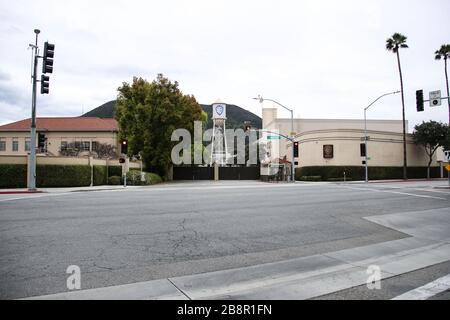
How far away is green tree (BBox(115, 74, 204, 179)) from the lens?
1654 inches

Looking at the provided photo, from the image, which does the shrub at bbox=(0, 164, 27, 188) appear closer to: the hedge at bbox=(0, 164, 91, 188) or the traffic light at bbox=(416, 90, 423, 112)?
the hedge at bbox=(0, 164, 91, 188)

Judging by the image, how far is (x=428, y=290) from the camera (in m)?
4.79

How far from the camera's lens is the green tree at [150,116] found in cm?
4200

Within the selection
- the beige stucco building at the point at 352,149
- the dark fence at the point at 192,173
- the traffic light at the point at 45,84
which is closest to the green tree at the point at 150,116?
the dark fence at the point at 192,173

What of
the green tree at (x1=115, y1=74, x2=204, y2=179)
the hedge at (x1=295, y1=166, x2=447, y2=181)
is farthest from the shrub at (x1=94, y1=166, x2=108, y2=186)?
the hedge at (x1=295, y1=166, x2=447, y2=181)

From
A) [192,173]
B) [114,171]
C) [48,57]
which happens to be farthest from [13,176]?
[192,173]

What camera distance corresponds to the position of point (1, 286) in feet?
15.1

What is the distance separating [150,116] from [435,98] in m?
30.9

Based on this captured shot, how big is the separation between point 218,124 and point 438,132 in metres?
47.8

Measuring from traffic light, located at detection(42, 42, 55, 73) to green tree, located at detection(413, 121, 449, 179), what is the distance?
47981 millimetres

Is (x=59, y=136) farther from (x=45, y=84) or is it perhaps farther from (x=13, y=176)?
(x=45, y=84)

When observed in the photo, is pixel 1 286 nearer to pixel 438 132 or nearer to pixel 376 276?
pixel 376 276

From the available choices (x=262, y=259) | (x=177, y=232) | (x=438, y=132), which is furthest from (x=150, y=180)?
(x=438, y=132)

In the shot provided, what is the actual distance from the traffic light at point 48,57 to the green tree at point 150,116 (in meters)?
20.9
